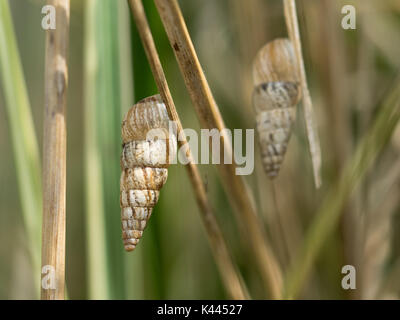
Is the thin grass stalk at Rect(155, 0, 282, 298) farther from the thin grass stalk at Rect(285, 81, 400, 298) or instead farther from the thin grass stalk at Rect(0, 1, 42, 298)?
the thin grass stalk at Rect(0, 1, 42, 298)

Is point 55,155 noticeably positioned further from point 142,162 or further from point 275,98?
point 275,98

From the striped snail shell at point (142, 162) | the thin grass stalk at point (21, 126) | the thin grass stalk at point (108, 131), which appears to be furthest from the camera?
the thin grass stalk at point (108, 131)

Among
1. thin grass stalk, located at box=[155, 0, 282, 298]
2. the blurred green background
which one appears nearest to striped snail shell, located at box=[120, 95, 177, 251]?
thin grass stalk, located at box=[155, 0, 282, 298]

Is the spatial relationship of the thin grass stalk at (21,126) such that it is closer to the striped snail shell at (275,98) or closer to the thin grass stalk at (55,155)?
the thin grass stalk at (55,155)

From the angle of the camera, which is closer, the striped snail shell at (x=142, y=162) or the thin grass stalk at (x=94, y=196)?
the striped snail shell at (x=142, y=162)

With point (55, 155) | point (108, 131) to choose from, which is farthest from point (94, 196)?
point (55, 155)

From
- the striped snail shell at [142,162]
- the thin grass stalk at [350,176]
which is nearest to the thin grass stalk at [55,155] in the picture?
the striped snail shell at [142,162]

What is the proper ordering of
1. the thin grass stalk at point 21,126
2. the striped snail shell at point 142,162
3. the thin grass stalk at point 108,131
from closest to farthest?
the striped snail shell at point 142,162 → the thin grass stalk at point 21,126 → the thin grass stalk at point 108,131
